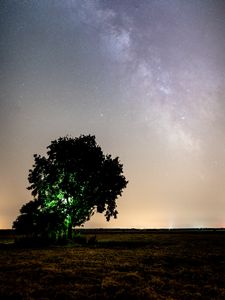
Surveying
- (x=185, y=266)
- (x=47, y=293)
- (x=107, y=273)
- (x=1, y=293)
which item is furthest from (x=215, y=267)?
(x=1, y=293)

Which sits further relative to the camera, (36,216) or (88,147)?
(88,147)

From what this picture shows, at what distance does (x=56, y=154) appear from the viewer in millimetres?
58312

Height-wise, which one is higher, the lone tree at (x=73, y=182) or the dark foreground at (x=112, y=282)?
the lone tree at (x=73, y=182)

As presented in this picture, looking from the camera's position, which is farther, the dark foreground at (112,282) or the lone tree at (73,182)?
the lone tree at (73,182)

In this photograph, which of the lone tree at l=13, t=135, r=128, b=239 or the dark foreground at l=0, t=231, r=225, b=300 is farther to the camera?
the lone tree at l=13, t=135, r=128, b=239

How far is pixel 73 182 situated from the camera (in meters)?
56.7

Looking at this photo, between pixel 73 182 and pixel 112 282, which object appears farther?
pixel 73 182

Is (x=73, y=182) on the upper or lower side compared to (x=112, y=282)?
upper

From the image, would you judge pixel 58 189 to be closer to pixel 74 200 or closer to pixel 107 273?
pixel 74 200

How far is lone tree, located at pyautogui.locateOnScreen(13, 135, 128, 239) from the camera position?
2206 inches

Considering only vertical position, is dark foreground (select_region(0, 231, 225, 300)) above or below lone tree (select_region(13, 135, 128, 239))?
below

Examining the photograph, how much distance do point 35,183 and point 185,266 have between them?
38.6m

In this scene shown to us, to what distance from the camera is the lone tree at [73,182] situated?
5603cm

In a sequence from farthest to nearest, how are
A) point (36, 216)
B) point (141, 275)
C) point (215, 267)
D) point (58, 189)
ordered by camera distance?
point (58, 189) → point (36, 216) → point (215, 267) → point (141, 275)
